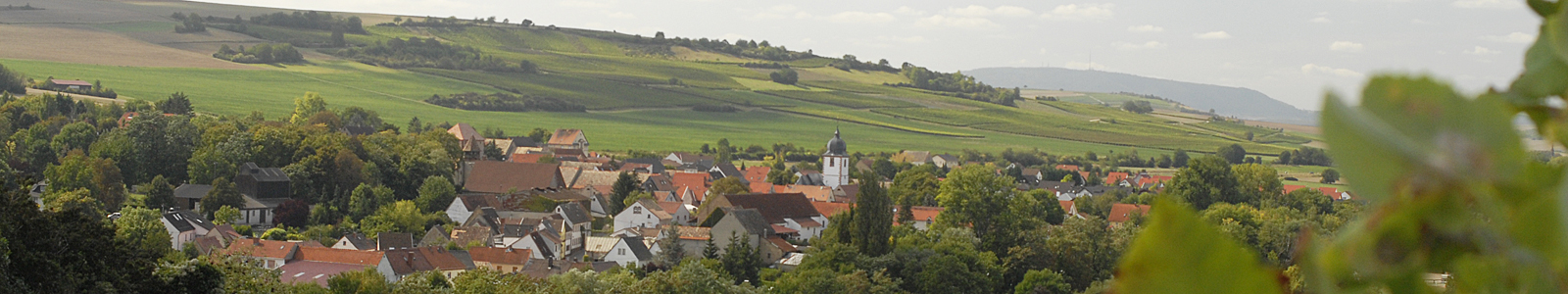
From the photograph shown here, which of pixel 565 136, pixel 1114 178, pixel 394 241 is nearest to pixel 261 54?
pixel 565 136

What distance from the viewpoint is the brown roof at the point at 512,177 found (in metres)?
69.1

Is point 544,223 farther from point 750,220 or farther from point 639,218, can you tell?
point 750,220

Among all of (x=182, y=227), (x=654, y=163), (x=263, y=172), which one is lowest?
(x=654, y=163)

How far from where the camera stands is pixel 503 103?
121 metres

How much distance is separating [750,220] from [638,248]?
499 centimetres

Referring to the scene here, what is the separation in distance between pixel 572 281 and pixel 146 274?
13.3 meters

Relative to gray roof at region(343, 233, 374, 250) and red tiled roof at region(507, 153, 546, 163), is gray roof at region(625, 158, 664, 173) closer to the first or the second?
red tiled roof at region(507, 153, 546, 163)

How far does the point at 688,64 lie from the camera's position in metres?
162

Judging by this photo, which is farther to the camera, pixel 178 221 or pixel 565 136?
pixel 565 136

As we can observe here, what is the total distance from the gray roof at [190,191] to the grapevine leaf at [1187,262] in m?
59.6

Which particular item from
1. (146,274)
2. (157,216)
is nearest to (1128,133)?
(157,216)

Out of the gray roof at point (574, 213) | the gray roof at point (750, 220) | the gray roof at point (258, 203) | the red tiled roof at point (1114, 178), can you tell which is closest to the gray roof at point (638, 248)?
the gray roof at point (750, 220)

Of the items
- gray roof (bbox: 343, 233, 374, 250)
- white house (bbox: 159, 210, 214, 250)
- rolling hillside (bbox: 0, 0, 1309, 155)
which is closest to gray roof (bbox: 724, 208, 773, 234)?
gray roof (bbox: 343, 233, 374, 250)

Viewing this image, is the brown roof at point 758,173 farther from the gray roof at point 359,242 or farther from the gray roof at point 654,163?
the gray roof at point 359,242
